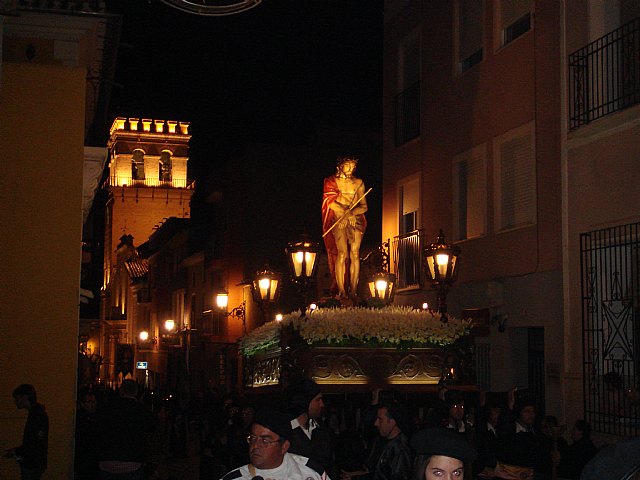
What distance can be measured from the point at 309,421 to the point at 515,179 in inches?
360

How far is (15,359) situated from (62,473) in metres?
1.69

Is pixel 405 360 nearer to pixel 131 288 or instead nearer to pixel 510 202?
pixel 510 202

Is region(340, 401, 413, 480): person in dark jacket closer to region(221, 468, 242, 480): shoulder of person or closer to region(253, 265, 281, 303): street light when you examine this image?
region(221, 468, 242, 480): shoulder of person

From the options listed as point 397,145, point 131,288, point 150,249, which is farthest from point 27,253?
point 131,288

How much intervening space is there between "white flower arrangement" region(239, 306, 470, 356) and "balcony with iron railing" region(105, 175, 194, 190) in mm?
54946

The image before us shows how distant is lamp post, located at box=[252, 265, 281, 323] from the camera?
49.3 feet

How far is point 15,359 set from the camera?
46.0 feet

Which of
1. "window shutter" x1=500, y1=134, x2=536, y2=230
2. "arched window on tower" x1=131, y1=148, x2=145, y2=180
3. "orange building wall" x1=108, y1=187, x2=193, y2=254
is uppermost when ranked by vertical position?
"arched window on tower" x1=131, y1=148, x2=145, y2=180

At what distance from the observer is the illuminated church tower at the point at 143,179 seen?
2608 inches

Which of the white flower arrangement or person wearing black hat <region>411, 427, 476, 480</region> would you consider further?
the white flower arrangement

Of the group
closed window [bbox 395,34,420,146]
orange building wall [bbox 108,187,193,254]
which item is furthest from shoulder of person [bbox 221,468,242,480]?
orange building wall [bbox 108,187,193,254]

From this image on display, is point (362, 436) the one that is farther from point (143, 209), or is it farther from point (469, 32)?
point (143, 209)

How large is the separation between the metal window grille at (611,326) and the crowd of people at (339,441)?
112 centimetres

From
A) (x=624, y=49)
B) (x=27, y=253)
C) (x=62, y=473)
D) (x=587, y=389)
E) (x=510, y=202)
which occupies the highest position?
(x=624, y=49)
